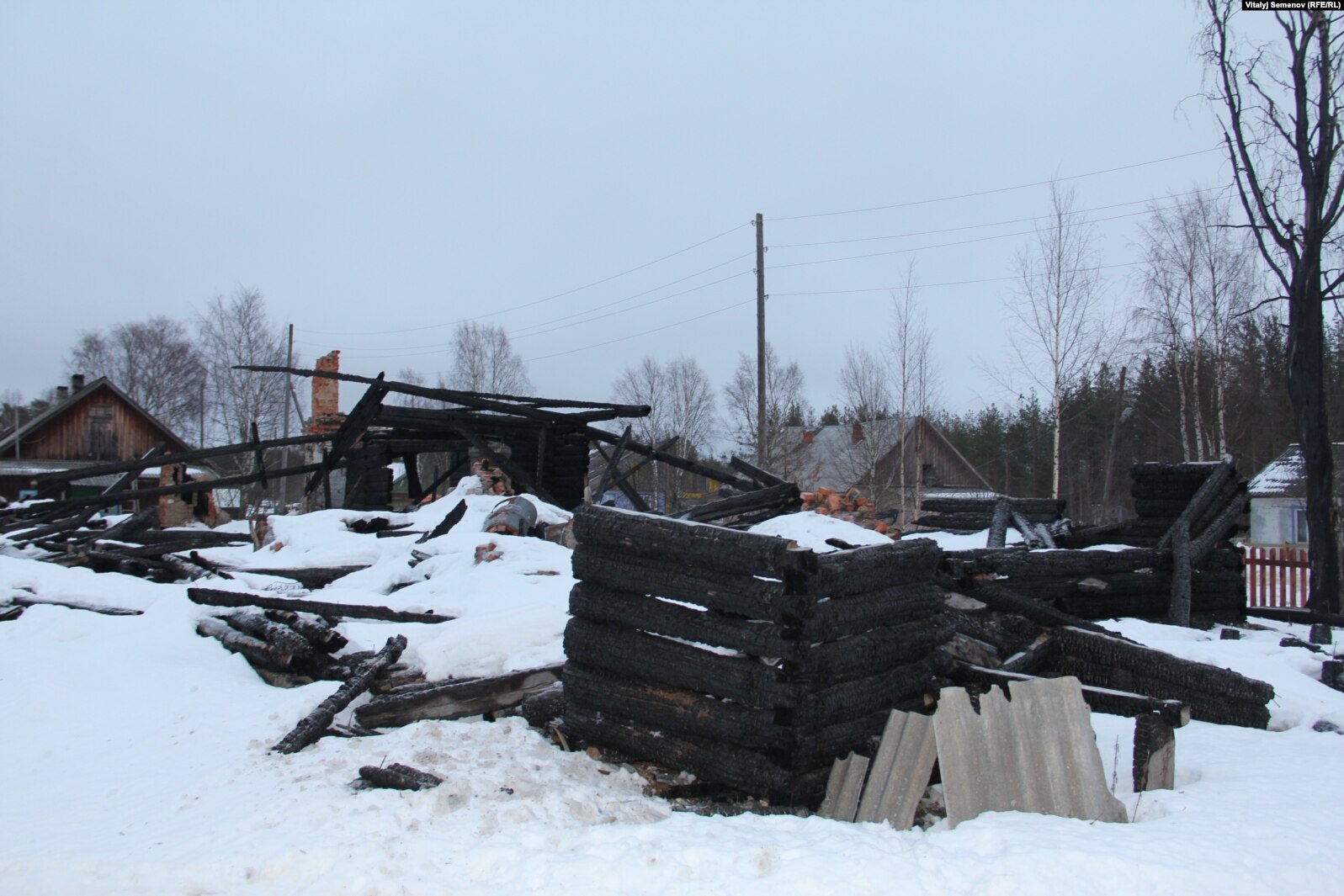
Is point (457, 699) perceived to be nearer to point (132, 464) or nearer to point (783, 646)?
point (783, 646)

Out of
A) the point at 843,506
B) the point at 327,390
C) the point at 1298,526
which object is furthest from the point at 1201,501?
the point at 1298,526

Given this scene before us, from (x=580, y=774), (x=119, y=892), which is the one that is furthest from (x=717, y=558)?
(x=119, y=892)

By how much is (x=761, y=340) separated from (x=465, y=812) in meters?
23.4

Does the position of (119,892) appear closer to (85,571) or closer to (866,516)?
(85,571)

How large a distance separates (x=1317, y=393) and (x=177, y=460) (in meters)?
18.2

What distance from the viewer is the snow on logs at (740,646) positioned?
4328mm

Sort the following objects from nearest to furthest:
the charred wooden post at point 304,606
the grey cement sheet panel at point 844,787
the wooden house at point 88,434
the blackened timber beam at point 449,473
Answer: the grey cement sheet panel at point 844,787 < the charred wooden post at point 304,606 < the blackened timber beam at point 449,473 < the wooden house at point 88,434

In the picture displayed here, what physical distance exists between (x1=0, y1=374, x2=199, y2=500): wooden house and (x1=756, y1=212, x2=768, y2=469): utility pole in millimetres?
24552

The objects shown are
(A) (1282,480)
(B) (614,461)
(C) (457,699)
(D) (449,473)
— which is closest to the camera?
(C) (457,699)

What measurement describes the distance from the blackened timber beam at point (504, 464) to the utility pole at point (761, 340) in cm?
1147

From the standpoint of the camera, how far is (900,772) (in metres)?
4.21

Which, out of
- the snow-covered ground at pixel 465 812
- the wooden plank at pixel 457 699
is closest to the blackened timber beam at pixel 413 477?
the snow-covered ground at pixel 465 812

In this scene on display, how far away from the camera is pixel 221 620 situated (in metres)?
6.94

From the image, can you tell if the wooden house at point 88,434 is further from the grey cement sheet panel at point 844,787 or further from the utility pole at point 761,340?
the grey cement sheet panel at point 844,787
